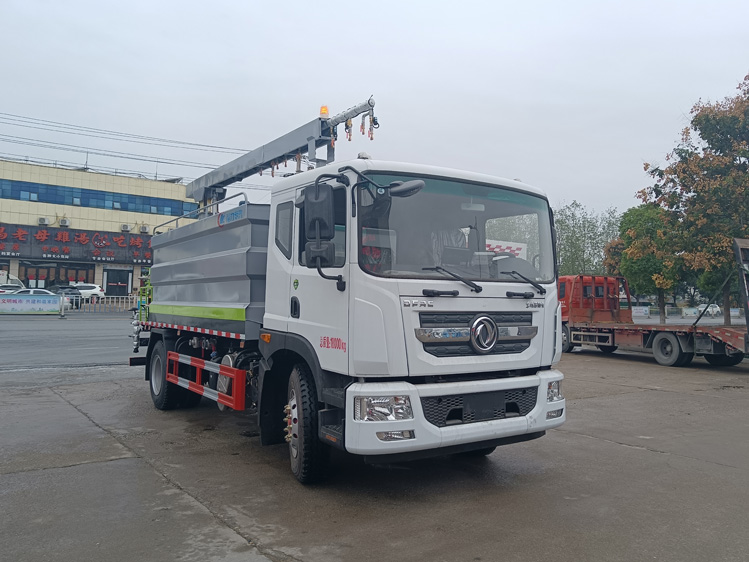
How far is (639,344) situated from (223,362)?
13415 millimetres

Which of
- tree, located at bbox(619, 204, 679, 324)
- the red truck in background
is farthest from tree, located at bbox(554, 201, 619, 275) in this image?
the red truck in background

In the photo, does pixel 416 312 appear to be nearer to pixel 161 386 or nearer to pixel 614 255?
pixel 161 386

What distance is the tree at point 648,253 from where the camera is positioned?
1939 cm

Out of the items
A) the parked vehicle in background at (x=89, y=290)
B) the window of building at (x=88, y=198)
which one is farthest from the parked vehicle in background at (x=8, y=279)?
the window of building at (x=88, y=198)

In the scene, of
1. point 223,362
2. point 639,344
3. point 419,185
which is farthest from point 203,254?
point 639,344

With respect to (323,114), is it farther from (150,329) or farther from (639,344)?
(639,344)

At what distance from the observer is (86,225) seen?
46.6 meters

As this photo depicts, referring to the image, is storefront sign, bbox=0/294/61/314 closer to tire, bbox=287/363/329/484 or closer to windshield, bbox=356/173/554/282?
tire, bbox=287/363/329/484

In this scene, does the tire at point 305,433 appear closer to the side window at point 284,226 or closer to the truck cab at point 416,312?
the truck cab at point 416,312

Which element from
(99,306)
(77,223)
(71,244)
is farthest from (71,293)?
(77,223)

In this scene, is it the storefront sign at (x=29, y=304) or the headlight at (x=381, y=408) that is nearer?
the headlight at (x=381, y=408)

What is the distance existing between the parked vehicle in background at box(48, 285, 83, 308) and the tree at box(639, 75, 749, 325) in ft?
111

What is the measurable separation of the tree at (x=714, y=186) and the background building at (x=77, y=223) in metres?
38.9

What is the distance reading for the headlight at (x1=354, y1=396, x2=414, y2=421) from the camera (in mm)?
4500
